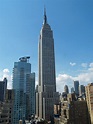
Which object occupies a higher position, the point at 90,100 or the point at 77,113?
the point at 90,100

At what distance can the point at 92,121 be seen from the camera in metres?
144

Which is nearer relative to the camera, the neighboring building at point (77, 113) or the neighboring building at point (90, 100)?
the neighboring building at point (90, 100)

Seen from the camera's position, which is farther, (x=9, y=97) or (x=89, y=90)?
(x=89, y=90)

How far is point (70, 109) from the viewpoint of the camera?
162000mm

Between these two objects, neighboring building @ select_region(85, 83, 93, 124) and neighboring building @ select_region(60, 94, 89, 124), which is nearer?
neighboring building @ select_region(85, 83, 93, 124)

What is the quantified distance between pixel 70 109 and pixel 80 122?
13.9 meters

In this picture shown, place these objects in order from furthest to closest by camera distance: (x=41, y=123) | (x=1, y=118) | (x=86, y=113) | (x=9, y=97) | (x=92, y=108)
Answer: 1. (x=86, y=113)
2. (x=92, y=108)
3. (x=41, y=123)
4. (x=9, y=97)
5. (x=1, y=118)

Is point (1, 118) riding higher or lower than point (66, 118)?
higher

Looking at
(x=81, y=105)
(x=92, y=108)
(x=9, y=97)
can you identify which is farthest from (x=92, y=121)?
(x=9, y=97)

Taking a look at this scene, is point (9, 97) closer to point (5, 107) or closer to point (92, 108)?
point (5, 107)

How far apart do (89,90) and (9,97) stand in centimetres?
7520

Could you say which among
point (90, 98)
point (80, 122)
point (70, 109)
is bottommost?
point (80, 122)

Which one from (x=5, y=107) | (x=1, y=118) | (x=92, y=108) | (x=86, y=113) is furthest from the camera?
(x=86, y=113)

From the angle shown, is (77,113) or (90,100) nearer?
(90,100)
